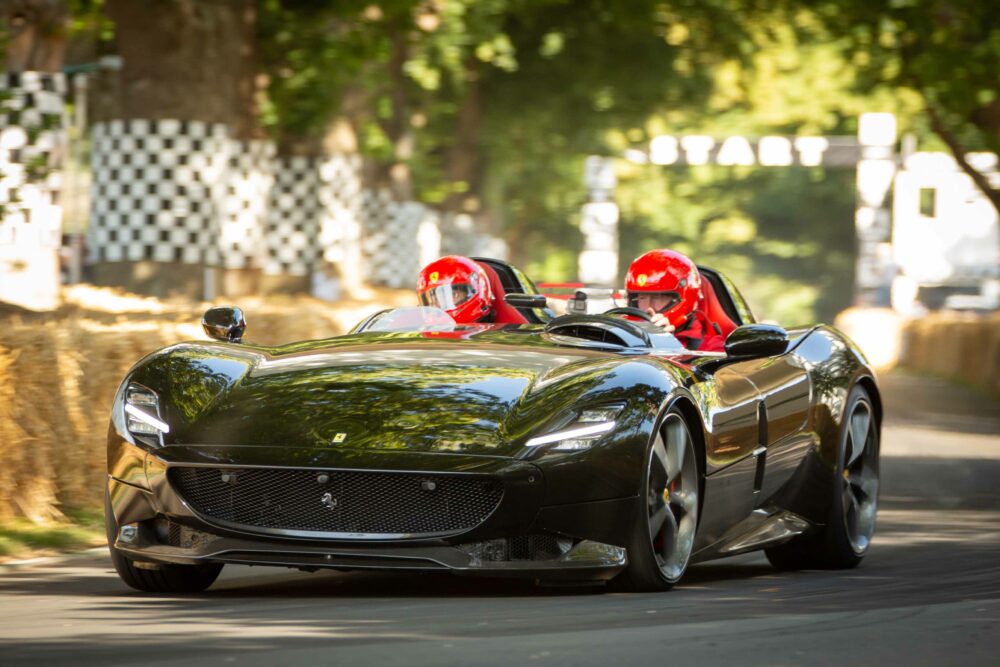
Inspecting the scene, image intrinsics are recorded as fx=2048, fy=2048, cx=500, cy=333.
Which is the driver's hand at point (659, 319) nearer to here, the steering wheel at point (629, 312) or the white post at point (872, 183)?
the steering wheel at point (629, 312)

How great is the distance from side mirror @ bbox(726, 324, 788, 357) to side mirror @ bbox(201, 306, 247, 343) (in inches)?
78.2

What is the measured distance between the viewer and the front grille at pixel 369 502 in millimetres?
6734

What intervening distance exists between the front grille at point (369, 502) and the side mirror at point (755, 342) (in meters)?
1.77

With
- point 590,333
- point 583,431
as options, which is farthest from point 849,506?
point 583,431

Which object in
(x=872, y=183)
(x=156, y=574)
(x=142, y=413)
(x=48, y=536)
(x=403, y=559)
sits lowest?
(x=48, y=536)

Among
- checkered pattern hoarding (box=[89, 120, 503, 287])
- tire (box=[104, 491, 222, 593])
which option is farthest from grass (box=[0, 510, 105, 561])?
checkered pattern hoarding (box=[89, 120, 503, 287])

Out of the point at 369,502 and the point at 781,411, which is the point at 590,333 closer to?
the point at 781,411

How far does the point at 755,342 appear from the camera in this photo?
816 centimetres

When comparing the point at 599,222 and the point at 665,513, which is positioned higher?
the point at 599,222

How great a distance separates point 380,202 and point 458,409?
108 ft

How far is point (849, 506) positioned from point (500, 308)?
6.48ft

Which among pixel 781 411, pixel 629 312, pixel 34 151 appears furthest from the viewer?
pixel 34 151

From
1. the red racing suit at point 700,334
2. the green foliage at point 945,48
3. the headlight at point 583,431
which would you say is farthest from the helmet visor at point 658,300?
the green foliage at point 945,48

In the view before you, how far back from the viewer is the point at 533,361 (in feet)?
24.4
